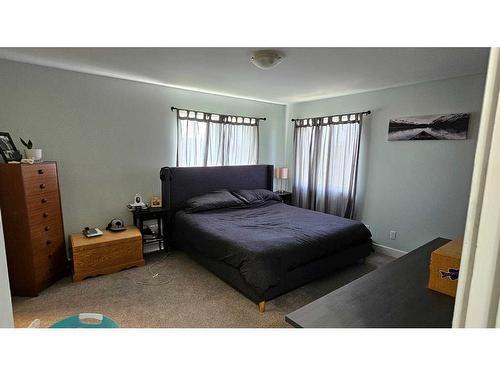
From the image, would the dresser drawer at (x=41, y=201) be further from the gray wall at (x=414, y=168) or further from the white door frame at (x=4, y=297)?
the gray wall at (x=414, y=168)

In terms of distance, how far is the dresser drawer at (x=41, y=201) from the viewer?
2.45 meters

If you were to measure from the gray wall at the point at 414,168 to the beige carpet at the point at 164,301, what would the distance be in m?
1.08

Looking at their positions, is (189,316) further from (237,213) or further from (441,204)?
(441,204)

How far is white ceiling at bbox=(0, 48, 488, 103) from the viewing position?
7.45 feet

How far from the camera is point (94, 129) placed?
3.21 meters

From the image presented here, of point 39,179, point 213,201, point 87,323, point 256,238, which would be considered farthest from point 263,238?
point 39,179

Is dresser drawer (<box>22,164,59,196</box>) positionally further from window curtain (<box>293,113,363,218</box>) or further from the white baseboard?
the white baseboard

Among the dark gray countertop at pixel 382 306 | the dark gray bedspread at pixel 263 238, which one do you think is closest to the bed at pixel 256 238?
the dark gray bedspread at pixel 263 238

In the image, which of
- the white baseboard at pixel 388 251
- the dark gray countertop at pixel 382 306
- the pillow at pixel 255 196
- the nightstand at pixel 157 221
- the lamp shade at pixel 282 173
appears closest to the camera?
the dark gray countertop at pixel 382 306

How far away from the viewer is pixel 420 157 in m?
3.31

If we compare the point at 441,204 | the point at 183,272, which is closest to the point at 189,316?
the point at 183,272

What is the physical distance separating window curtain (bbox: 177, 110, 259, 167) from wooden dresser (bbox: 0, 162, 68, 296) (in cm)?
172
